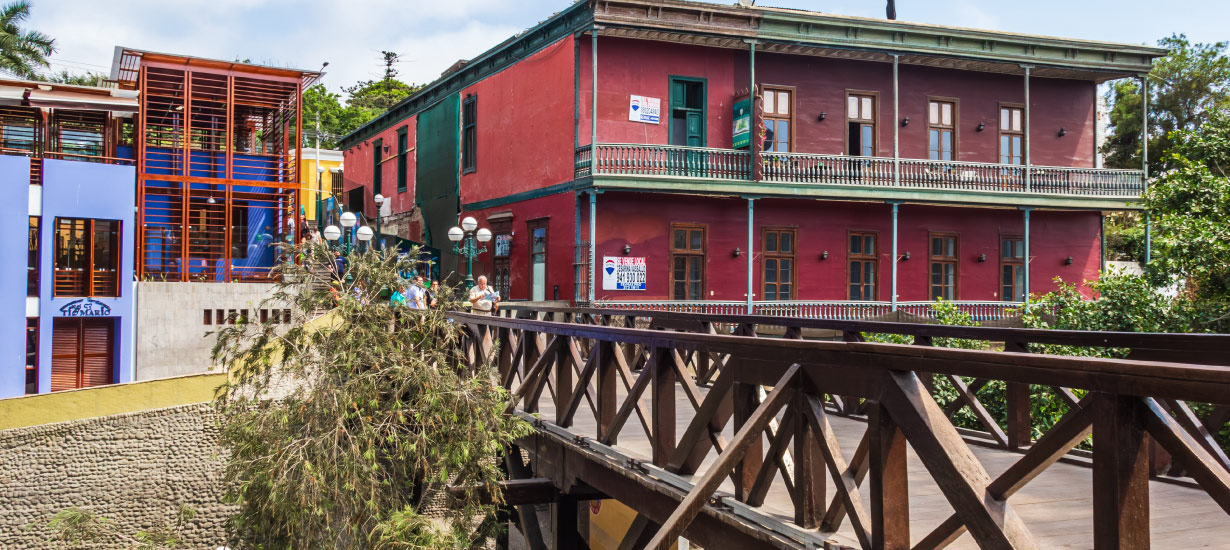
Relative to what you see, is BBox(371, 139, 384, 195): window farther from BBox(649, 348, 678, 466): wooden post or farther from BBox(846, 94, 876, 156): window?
BBox(649, 348, 678, 466): wooden post

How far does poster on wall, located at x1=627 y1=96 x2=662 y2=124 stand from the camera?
21.6 m

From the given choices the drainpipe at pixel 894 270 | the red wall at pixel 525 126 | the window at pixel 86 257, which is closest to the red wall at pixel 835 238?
the drainpipe at pixel 894 270

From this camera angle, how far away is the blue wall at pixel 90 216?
2127 cm

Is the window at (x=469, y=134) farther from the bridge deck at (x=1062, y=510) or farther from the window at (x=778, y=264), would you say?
the bridge deck at (x=1062, y=510)

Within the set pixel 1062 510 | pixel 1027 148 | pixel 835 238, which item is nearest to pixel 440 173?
pixel 835 238

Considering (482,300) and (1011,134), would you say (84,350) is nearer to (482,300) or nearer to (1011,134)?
(482,300)

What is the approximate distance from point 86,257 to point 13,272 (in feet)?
5.37

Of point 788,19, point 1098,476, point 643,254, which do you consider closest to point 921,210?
point 788,19

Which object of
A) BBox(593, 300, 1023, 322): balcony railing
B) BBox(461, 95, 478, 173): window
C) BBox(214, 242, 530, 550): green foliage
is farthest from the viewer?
BBox(461, 95, 478, 173): window

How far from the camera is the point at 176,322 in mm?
22172

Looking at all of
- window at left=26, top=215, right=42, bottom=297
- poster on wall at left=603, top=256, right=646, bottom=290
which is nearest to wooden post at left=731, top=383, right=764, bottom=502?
poster on wall at left=603, top=256, right=646, bottom=290

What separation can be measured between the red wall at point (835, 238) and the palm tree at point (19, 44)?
98.2 ft

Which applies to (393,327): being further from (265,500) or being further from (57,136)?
(57,136)

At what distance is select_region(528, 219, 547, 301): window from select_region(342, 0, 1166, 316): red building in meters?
0.06
